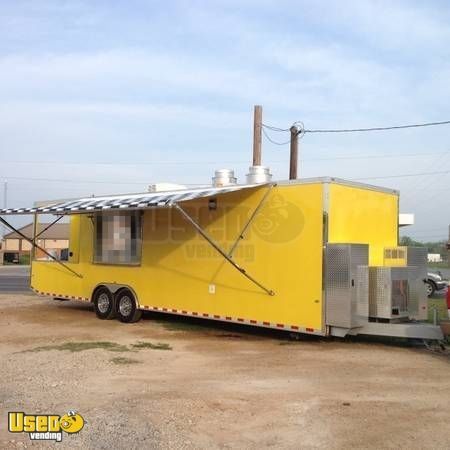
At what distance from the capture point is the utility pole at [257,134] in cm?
1981

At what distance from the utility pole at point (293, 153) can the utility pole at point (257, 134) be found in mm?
1496

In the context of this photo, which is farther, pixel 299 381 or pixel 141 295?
pixel 141 295

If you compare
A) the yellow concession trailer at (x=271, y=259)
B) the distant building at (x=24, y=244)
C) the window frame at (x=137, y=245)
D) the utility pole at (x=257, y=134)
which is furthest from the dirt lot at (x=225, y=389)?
the distant building at (x=24, y=244)

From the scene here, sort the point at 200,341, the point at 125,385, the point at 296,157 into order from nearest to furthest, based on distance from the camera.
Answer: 1. the point at 125,385
2. the point at 200,341
3. the point at 296,157

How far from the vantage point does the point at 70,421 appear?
225 inches

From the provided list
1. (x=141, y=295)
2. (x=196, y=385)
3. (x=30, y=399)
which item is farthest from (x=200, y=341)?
(x=30, y=399)

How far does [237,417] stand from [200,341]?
4857 mm

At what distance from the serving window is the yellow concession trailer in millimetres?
29

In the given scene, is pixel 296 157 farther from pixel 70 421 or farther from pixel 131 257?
pixel 70 421

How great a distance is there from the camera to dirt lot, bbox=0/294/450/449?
5434mm

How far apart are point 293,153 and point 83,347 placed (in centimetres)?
1307

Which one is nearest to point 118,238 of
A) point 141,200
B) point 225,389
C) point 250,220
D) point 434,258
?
point 141,200

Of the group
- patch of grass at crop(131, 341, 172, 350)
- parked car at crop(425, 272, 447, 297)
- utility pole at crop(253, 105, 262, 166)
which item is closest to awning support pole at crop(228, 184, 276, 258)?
patch of grass at crop(131, 341, 172, 350)

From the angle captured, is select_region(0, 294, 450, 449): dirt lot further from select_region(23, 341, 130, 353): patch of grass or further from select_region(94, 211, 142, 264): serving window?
select_region(94, 211, 142, 264): serving window
